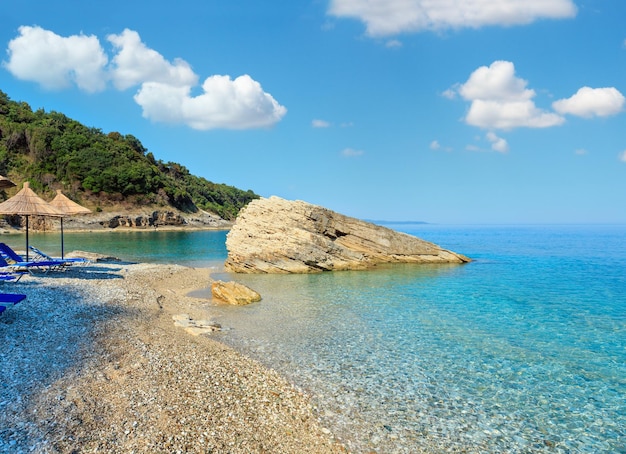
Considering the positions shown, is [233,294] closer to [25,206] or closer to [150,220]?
[25,206]

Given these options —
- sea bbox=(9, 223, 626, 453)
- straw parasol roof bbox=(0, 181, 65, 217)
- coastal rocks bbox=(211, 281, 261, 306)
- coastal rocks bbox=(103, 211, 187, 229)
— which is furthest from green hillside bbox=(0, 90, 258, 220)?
sea bbox=(9, 223, 626, 453)

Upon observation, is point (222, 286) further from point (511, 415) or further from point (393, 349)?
point (511, 415)

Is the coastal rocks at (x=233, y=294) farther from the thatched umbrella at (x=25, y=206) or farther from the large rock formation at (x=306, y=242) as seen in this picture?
the large rock formation at (x=306, y=242)

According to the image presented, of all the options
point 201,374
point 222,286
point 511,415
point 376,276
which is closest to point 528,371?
point 511,415

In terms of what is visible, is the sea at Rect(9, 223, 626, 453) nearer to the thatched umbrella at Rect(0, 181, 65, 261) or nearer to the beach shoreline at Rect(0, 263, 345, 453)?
the beach shoreline at Rect(0, 263, 345, 453)

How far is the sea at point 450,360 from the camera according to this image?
25.4 ft

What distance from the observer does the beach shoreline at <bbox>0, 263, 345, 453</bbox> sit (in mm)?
6008

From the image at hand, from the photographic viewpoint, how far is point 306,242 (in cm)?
3097

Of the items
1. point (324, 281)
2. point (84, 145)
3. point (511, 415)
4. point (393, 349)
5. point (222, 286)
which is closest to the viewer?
point (511, 415)

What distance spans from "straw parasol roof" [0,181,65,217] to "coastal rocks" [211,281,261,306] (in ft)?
35.2

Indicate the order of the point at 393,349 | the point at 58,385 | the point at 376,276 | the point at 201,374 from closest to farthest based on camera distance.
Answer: the point at 58,385, the point at 201,374, the point at 393,349, the point at 376,276

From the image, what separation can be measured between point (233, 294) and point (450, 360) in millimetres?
10628

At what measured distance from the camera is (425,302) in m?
20.0

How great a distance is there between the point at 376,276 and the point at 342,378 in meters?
19.5
